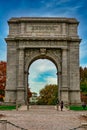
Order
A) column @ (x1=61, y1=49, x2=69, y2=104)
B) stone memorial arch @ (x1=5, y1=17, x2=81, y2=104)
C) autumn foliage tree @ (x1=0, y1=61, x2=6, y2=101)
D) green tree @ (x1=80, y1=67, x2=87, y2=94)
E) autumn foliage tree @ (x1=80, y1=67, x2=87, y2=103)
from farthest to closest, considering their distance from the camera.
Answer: green tree @ (x1=80, y1=67, x2=87, y2=94), autumn foliage tree @ (x1=80, y1=67, x2=87, y2=103), autumn foliage tree @ (x1=0, y1=61, x2=6, y2=101), stone memorial arch @ (x1=5, y1=17, x2=81, y2=104), column @ (x1=61, y1=49, x2=69, y2=104)

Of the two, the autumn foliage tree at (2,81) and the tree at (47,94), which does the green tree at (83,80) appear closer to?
the autumn foliage tree at (2,81)

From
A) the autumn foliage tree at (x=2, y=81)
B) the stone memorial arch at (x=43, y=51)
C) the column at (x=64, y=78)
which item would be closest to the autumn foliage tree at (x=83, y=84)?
the autumn foliage tree at (x=2, y=81)

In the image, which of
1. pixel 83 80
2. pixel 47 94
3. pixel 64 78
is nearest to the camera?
pixel 64 78

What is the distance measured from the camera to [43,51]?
158 feet

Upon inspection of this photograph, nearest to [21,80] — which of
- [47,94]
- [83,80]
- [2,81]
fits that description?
[2,81]

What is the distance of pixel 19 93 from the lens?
47.5m

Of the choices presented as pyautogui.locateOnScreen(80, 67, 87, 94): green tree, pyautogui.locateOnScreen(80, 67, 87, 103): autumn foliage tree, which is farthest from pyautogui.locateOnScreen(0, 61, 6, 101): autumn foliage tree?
pyautogui.locateOnScreen(80, 67, 87, 94): green tree

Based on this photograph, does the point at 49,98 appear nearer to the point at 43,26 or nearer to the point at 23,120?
the point at 43,26

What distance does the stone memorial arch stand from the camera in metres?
48.1

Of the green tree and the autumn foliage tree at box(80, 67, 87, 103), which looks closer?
the autumn foliage tree at box(80, 67, 87, 103)

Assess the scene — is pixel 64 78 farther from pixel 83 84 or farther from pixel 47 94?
pixel 47 94

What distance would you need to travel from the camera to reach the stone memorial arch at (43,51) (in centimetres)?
4809

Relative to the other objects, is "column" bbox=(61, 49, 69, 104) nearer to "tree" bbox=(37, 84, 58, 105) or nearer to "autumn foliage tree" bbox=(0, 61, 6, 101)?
"autumn foliage tree" bbox=(0, 61, 6, 101)

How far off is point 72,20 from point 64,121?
964 inches
